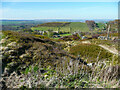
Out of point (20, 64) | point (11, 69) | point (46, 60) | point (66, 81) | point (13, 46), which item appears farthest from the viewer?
point (13, 46)

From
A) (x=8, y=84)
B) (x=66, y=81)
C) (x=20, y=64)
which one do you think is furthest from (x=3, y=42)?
(x=66, y=81)

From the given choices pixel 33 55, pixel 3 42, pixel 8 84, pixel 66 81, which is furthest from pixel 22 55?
pixel 66 81

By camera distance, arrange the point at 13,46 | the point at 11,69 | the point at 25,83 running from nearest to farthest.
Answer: the point at 25,83 < the point at 11,69 < the point at 13,46

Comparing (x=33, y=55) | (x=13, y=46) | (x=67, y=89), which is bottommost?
(x=67, y=89)

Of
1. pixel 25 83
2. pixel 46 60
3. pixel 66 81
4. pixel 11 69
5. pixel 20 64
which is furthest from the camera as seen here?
pixel 46 60

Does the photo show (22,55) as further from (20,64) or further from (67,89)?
(67,89)

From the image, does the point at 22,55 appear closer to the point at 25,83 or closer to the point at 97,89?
the point at 25,83

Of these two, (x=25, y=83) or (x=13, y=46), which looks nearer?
(x=25, y=83)

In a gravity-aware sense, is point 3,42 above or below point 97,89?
above

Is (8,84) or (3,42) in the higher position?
(3,42)
